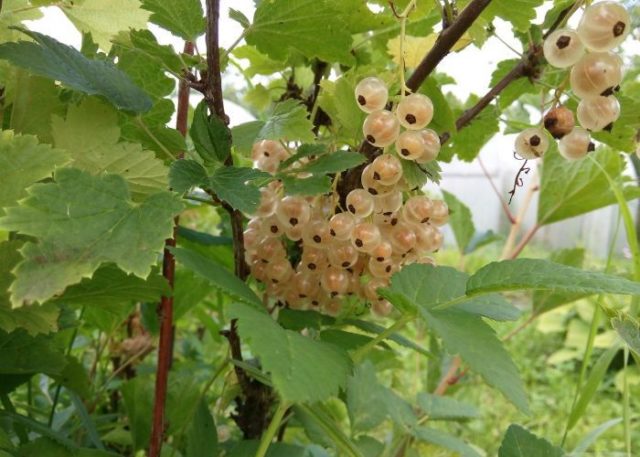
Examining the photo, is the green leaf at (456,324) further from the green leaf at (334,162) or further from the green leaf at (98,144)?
the green leaf at (98,144)

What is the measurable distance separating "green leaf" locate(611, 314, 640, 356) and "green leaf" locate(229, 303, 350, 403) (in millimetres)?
177

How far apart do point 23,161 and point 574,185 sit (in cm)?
71

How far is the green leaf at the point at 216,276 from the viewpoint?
1.24 ft

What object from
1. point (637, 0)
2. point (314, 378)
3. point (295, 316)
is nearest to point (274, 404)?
point (295, 316)

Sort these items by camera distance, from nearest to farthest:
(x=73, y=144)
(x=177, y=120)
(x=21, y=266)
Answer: (x=21, y=266)
(x=73, y=144)
(x=177, y=120)

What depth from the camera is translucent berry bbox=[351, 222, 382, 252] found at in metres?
0.46

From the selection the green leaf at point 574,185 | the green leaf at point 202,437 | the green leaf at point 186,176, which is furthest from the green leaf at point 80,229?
the green leaf at point 574,185

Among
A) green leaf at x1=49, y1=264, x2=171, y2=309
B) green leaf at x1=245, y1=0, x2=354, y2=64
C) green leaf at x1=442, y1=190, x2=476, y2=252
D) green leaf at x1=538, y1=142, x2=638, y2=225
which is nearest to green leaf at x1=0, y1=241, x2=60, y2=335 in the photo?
green leaf at x1=49, y1=264, x2=171, y2=309

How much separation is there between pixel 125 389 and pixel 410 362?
207cm

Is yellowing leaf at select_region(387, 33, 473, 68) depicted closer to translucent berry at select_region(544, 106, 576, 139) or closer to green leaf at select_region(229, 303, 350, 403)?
translucent berry at select_region(544, 106, 576, 139)

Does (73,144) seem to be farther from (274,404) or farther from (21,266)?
(274,404)

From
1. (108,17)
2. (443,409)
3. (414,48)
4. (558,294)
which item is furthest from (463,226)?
(108,17)

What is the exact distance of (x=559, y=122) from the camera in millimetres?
448

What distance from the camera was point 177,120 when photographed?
22.6 inches
